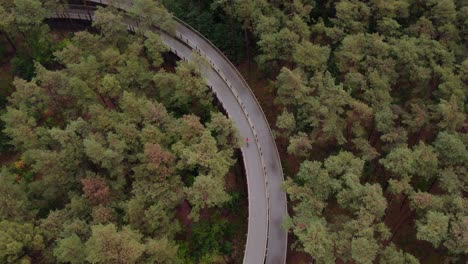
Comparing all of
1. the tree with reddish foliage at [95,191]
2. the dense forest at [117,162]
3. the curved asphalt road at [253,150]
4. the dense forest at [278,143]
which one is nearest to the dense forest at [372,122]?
the dense forest at [278,143]

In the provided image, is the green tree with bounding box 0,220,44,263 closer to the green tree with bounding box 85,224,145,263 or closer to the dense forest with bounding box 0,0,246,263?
the dense forest with bounding box 0,0,246,263

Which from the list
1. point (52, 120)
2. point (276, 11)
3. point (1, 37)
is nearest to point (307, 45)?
point (276, 11)

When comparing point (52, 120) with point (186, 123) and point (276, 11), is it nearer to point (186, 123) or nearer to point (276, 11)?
point (186, 123)

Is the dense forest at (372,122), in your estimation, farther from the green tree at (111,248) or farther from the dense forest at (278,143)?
the green tree at (111,248)

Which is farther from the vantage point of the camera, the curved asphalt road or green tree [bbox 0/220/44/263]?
the curved asphalt road

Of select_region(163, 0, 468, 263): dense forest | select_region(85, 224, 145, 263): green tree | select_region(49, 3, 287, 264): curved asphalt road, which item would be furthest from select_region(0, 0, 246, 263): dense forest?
select_region(163, 0, 468, 263): dense forest

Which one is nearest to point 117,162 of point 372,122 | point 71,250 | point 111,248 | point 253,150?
point 71,250
